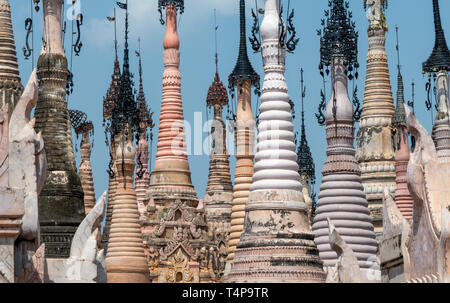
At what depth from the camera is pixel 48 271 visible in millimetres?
29516

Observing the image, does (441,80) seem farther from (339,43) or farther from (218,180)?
(218,180)

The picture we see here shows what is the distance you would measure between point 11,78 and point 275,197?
11490 mm

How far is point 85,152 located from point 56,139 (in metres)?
21.0

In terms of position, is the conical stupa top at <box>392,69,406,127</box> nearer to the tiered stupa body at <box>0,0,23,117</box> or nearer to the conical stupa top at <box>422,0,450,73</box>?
the conical stupa top at <box>422,0,450,73</box>

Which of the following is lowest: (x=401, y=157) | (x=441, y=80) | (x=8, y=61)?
(x=401, y=157)

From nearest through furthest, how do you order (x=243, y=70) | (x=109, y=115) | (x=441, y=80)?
(x=441, y=80), (x=243, y=70), (x=109, y=115)

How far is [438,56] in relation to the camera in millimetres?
41750

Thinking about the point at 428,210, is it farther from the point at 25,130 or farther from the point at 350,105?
the point at 350,105

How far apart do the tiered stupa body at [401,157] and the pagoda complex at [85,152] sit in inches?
660

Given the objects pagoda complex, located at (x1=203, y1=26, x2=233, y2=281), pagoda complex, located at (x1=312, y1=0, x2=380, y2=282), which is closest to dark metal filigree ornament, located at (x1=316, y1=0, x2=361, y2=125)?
pagoda complex, located at (x1=312, y1=0, x2=380, y2=282)

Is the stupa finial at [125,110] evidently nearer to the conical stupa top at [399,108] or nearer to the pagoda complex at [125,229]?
the pagoda complex at [125,229]

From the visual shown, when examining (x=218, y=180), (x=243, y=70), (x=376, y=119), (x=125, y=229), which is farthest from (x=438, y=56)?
(x=218, y=180)
